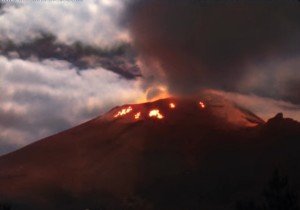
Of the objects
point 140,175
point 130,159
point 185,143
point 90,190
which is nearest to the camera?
point 90,190

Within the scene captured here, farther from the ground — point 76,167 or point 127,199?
point 76,167

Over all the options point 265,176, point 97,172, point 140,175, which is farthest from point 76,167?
point 265,176

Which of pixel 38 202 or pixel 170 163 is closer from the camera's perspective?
pixel 38 202

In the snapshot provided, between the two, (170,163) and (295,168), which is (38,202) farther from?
(295,168)

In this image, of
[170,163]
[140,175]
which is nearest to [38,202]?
[140,175]

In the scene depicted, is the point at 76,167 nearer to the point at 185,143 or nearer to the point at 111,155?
the point at 111,155

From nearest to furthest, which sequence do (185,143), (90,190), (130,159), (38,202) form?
(38,202), (90,190), (130,159), (185,143)

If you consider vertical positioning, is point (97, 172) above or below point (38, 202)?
above

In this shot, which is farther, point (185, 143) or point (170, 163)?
point (185, 143)

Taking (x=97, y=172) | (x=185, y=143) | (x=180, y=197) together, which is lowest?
(x=180, y=197)
